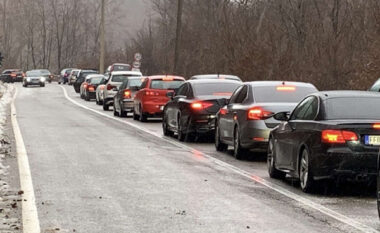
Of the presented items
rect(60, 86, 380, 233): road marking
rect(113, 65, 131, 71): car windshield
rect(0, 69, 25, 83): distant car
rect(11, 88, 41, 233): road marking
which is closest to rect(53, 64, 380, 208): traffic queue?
rect(60, 86, 380, 233): road marking

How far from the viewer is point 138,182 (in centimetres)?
1224

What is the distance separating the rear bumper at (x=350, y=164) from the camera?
35.9ft

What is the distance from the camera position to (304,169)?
11602 mm

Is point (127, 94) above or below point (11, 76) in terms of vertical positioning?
above

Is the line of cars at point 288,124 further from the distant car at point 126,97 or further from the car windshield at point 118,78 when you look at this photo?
the car windshield at point 118,78

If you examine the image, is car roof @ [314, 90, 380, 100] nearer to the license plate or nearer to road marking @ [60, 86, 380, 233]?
the license plate

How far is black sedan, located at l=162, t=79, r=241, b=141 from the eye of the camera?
19359 millimetres

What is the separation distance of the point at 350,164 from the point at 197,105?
344 inches

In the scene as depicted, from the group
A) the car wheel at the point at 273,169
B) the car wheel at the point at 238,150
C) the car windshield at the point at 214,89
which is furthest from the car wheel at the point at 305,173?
the car windshield at the point at 214,89

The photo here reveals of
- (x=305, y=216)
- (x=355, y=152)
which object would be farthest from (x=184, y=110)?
(x=305, y=216)

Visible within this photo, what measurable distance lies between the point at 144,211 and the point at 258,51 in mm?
24177

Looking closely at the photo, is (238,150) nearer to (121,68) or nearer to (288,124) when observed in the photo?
(288,124)

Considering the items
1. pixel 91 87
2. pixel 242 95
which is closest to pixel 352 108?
→ pixel 242 95

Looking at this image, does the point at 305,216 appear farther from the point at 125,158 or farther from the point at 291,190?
the point at 125,158
